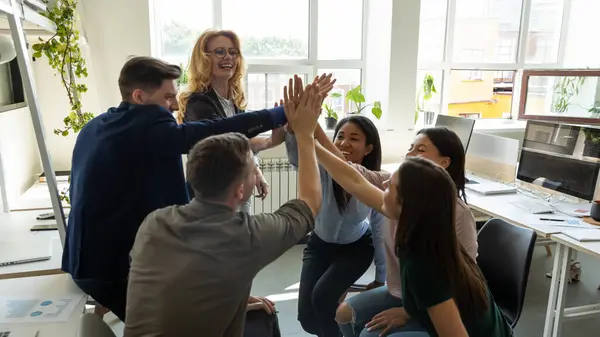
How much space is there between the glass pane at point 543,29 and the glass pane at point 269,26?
8.40 feet

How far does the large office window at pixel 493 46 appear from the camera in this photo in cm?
471

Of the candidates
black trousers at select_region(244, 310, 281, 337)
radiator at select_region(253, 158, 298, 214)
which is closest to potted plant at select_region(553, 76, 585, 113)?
radiator at select_region(253, 158, 298, 214)

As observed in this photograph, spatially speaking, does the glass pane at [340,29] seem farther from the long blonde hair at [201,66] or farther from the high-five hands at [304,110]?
the high-five hands at [304,110]

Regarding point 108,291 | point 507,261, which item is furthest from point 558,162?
point 108,291

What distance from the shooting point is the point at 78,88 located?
2.44 m

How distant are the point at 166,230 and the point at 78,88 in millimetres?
1673

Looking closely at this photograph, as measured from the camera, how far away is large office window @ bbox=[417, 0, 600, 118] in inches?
186

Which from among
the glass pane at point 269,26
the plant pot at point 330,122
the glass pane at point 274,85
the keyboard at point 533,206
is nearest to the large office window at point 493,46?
the plant pot at point 330,122

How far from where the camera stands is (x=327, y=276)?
2096mm

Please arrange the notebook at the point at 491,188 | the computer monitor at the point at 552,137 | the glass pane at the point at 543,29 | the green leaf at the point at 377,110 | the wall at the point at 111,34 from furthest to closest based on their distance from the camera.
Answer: the glass pane at the point at 543,29, the green leaf at the point at 377,110, the wall at the point at 111,34, the notebook at the point at 491,188, the computer monitor at the point at 552,137

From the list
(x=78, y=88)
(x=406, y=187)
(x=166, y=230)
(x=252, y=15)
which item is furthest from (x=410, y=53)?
Answer: (x=166, y=230)

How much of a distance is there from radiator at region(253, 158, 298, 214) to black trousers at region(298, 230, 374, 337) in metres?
1.69

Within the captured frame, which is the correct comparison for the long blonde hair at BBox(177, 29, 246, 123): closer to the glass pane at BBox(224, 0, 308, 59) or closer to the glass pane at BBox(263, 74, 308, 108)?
the glass pane at BBox(224, 0, 308, 59)

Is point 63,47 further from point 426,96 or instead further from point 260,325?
point 426,96
